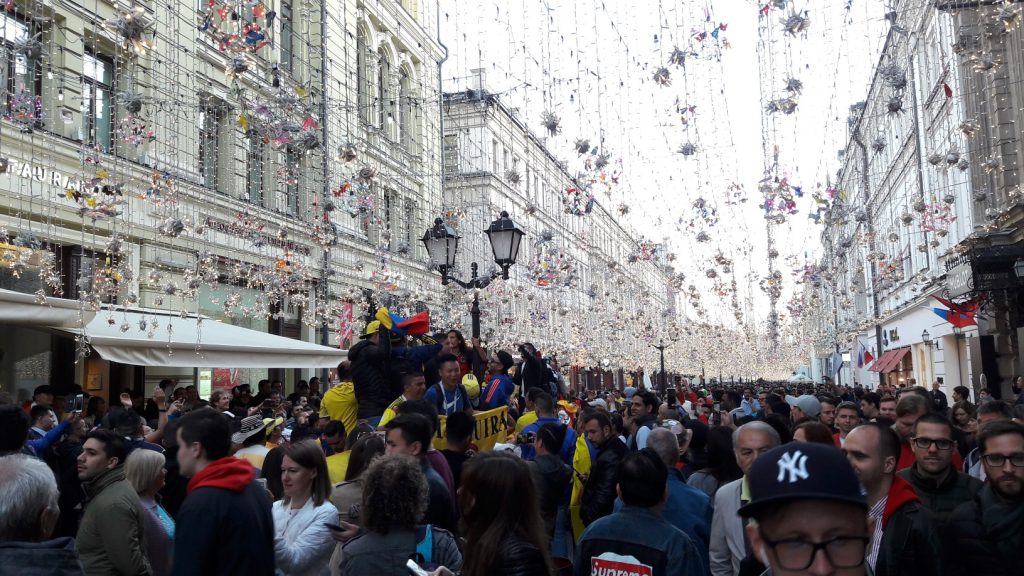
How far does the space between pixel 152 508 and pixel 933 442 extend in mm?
4480

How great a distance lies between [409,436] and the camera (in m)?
5.09

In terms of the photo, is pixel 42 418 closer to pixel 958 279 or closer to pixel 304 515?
pixel 304 515

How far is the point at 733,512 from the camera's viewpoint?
494cm

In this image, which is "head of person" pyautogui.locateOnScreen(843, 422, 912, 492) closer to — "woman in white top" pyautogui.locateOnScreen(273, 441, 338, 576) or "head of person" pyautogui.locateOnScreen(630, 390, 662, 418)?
"woman in white top" pyautogui.locateOnScreen(273, 441, 338, 576)

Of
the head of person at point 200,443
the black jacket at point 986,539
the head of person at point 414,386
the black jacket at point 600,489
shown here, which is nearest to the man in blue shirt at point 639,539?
the black jacket at point 986,539

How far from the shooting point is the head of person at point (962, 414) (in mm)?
9234

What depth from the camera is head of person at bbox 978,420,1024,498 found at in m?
4.26

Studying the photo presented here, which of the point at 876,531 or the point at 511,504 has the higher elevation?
the point at 511,504

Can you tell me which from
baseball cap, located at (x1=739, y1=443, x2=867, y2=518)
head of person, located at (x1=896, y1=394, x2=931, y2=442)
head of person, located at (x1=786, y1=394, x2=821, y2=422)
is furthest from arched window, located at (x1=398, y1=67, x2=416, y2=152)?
baseball cap, located at (x1=739, y1=443, x2=867, y2=518)

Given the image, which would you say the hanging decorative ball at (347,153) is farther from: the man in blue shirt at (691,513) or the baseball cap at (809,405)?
the man in blue shirt at (691,513)

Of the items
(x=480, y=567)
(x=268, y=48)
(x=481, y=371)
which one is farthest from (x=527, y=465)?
(x=268, y=48)

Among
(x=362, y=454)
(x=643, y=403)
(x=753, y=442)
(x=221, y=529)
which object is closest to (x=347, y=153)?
(x=643, y=403)

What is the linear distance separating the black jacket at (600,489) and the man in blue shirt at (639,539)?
165cm

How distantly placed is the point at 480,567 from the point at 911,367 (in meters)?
37.2
